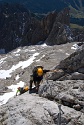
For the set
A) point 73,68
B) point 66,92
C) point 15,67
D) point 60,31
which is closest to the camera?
point 66,92

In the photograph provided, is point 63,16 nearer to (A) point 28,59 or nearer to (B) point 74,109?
(A) point 28,59

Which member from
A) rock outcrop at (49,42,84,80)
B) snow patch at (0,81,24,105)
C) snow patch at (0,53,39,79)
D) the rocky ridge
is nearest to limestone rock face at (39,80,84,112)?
the rocky ridge

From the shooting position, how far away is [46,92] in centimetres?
2095

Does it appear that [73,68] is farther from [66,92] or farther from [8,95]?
[8,95]

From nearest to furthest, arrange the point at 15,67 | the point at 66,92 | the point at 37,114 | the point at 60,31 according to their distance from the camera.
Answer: the point at 37,114 → the point at 66,92 → the point at 15,67 → the point at 60,31

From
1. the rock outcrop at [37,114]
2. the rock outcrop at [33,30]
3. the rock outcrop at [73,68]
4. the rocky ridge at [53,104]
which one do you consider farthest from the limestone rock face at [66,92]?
the rock outcrop at [33,30]

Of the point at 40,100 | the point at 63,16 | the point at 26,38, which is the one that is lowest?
the point at 26,38

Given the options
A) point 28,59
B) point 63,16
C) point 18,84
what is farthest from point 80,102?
point 63,16

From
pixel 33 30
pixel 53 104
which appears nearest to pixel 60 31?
pixel 33 30

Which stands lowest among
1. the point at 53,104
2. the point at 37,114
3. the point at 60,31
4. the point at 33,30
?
the point at 33,30

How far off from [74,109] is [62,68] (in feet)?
25.7

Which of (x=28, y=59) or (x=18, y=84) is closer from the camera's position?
(x=18, y=84)

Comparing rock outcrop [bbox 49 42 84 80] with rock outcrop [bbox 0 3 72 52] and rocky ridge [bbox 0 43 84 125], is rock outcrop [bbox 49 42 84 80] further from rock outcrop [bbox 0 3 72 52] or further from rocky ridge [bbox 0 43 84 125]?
rock outcrop [bbox 0 3 72 52]

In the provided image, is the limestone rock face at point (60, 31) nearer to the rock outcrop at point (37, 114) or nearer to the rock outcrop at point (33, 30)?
the rock outcrop at point (33, 30)
